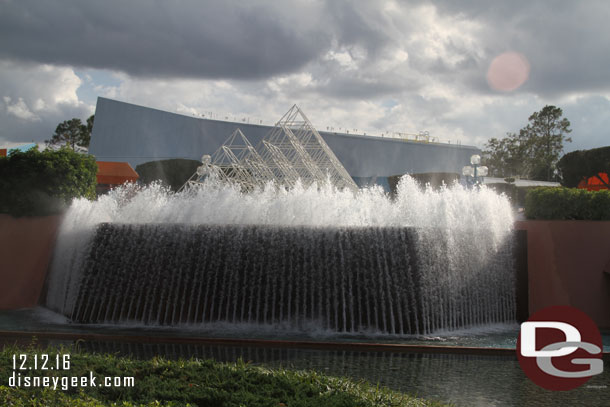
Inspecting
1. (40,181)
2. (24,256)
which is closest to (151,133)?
(40,181)

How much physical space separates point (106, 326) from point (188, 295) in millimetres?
1520

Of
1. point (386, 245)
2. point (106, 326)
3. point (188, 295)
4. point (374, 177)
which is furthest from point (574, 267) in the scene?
point (374, 177)

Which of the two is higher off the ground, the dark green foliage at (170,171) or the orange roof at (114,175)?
the dark green foliage at (170,171)

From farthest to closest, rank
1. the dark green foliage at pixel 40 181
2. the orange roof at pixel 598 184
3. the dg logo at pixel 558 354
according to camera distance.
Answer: the orange roof at pixel 598 184 < the dark green foliage at pixel 40 181 < the dg logo at pixel 558 354

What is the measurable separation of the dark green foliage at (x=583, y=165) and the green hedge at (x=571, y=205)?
85.5ft

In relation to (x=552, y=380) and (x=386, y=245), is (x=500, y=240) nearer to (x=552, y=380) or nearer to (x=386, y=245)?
(x=386, y=245)

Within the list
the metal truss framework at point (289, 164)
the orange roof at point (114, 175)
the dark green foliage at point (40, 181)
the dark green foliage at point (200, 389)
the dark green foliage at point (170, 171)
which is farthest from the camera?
the dark green foliage at point (170, 171)

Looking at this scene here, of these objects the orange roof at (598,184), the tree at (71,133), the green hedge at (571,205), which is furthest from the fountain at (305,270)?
the tree at (71,133)

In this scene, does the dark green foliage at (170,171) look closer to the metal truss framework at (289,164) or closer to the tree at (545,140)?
the metal truss framework at (289,164)

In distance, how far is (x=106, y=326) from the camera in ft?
31.1

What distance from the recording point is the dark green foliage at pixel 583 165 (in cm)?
3416

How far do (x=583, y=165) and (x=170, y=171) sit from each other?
93.2ft

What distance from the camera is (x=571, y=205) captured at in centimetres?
1104

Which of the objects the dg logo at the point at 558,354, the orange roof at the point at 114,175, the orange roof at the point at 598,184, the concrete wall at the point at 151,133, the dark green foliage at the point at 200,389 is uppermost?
the concrete wall at the point at 151,133
